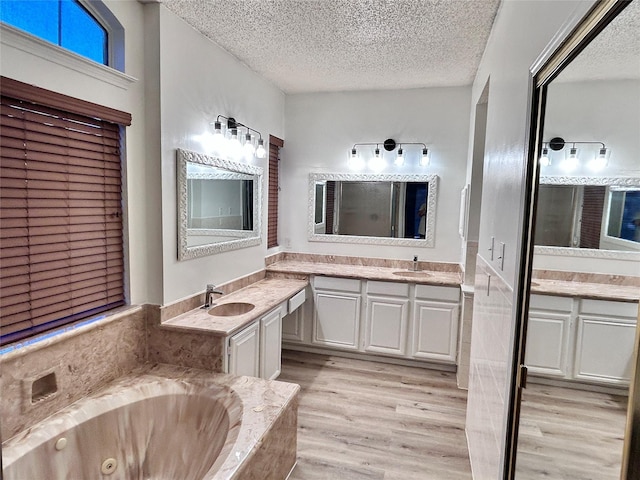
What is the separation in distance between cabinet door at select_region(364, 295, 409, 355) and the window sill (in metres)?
2.76

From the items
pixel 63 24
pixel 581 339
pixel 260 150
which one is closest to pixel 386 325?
pixel 260 150

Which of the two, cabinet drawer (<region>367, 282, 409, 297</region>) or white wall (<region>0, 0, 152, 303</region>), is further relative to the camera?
cabinet drawer (<region>367, 282, 409, 297</region>)

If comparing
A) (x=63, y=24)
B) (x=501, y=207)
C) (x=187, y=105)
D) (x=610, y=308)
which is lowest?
(x=610, y=308)

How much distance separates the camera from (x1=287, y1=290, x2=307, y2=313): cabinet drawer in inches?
136

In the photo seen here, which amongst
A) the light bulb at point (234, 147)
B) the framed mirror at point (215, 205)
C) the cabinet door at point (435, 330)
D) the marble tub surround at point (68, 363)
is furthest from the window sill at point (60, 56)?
the cabinet door at point (435, 330)

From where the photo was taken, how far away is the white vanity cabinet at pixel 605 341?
0.76 metres

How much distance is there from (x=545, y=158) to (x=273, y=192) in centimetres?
332

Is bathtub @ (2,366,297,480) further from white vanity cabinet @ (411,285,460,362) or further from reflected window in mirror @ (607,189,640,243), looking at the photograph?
white vanity cabinet @ (411,285,460,362)

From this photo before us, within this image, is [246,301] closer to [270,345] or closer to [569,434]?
[270,345]

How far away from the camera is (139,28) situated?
7.58 feet

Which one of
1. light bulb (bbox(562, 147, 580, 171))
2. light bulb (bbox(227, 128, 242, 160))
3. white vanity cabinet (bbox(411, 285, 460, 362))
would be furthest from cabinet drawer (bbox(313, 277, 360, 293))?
light bulb (bbox(562, 147, 580, 171))

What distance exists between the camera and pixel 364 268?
417 centimetres

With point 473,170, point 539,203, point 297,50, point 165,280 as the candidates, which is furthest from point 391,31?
point 165,280

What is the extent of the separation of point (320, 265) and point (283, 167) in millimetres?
1219
